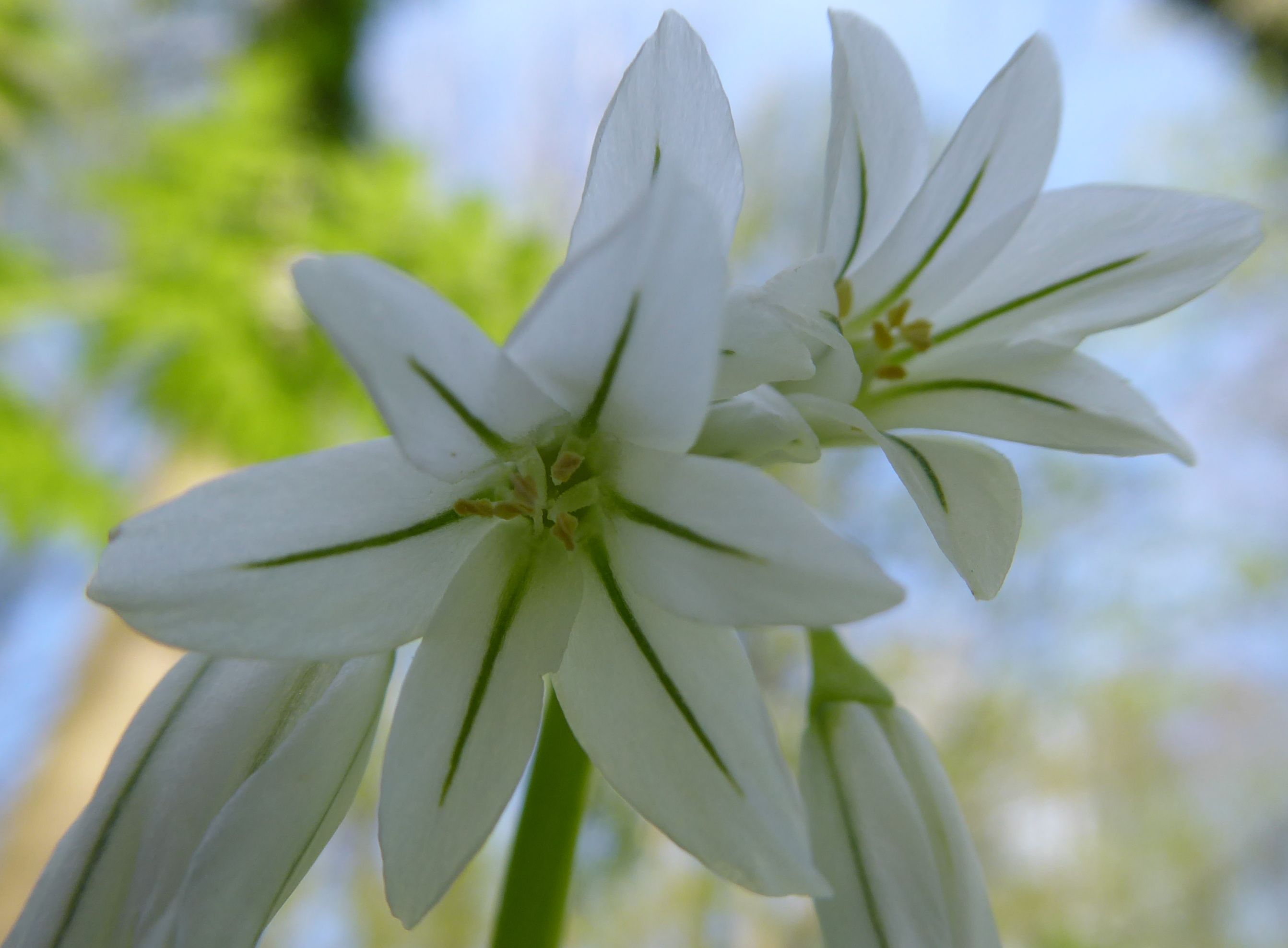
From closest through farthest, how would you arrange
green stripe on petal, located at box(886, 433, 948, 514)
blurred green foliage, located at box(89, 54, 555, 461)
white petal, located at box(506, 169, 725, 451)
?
white petal, located at box(506, 169, 725, 451), green stripe on petal, located at box(886, 433, 948, 514), blurred green foliage, located at box(89, 54, 555, 461)

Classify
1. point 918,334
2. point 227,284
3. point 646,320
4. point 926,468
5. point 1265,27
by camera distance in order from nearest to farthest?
point 646,320 < point 926,468 < point 918,334 < point 227,284 < point 1265,27

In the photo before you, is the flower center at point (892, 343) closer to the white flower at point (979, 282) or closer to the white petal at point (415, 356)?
the white flower at point (979, 282)

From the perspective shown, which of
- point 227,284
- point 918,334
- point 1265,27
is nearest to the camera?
point 918,334

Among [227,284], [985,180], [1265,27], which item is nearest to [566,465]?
[985,180]

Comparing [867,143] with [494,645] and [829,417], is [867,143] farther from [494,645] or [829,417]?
[494,645]

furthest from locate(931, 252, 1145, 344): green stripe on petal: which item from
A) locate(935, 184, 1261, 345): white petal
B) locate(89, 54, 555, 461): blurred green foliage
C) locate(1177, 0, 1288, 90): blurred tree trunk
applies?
locate(1177, 0, 1288, 90): blurred tree trunk

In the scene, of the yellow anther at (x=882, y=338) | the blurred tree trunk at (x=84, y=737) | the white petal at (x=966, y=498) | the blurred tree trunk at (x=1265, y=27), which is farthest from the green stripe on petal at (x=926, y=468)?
the blurred tree trunk at (x=1265, y=27)

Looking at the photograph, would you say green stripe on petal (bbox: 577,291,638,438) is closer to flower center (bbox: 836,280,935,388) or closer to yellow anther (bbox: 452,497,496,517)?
yellow anther (bbox: 452,497,496,517)
